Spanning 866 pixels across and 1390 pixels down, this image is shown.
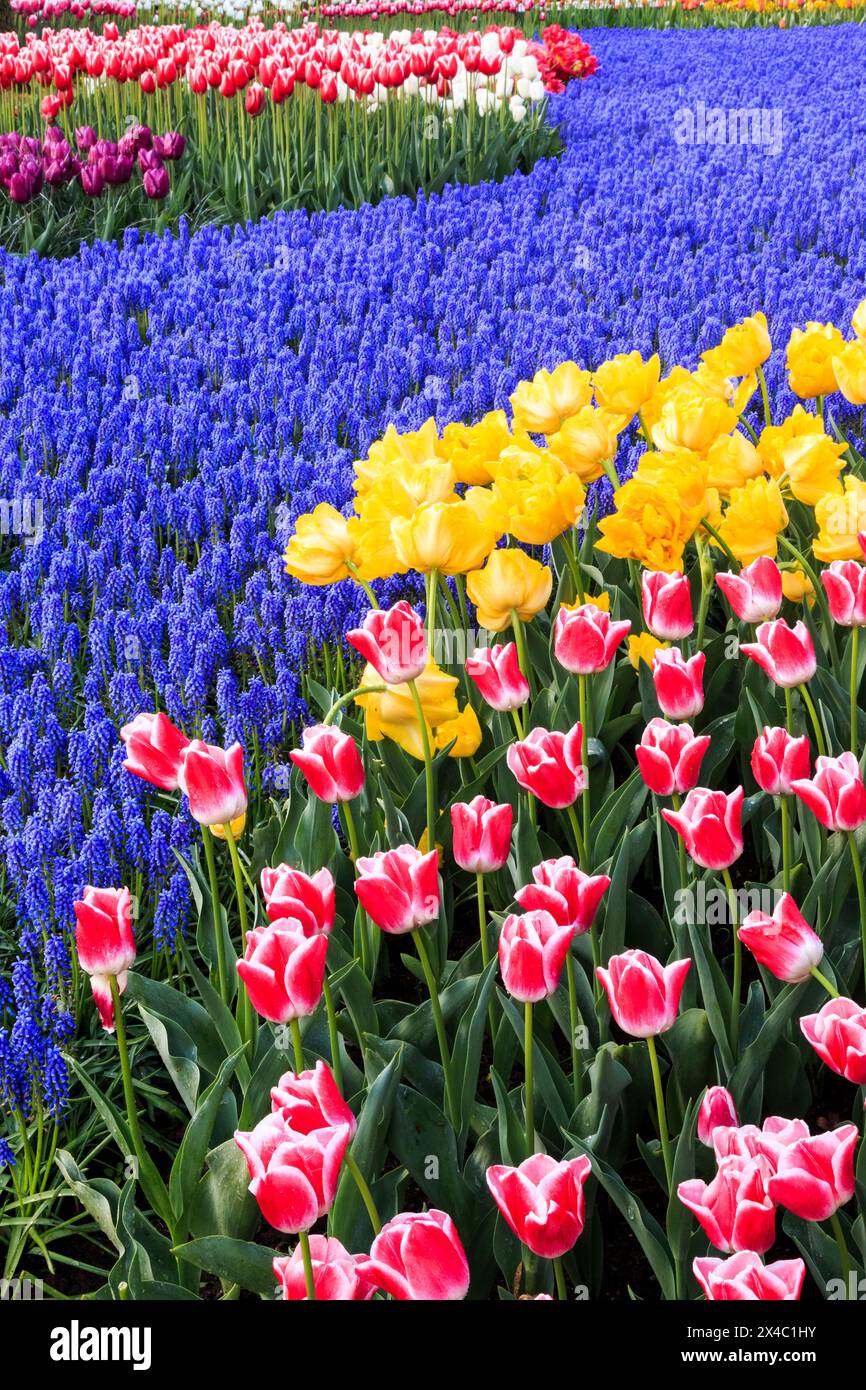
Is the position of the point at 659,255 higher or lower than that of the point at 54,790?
higher

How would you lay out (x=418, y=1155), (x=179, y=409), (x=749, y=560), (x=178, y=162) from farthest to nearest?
1. (x=178, y=162)
2. (x=179, y=409)
3. (x=749, y=560)
4. (x=418, y=1155)

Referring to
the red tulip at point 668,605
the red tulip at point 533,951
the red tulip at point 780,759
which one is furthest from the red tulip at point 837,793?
the red tulip at point 668,605

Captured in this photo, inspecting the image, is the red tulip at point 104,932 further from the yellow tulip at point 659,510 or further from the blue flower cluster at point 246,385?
the yellow tulip at point 659,510

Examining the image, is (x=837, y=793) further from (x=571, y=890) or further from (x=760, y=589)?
(x=760, y=589)

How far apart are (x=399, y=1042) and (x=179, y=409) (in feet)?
9.32

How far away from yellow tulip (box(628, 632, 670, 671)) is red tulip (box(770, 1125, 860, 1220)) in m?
1.25

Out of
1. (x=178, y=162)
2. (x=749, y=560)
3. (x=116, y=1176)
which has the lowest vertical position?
(x=116, y=1176)

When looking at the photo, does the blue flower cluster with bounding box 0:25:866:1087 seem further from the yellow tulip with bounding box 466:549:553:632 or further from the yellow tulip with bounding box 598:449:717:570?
the yellow tulip with bounding box 598:449:717:570

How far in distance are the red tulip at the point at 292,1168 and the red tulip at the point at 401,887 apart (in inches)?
13.4

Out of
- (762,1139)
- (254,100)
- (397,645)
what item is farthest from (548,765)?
(254,100)

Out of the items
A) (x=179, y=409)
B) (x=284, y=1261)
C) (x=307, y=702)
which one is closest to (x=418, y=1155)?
(x=284, y=1261)

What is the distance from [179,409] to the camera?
4066 mm

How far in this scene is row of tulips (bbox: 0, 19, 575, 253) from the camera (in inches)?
305

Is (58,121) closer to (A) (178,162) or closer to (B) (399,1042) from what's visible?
(A) (178,162)
